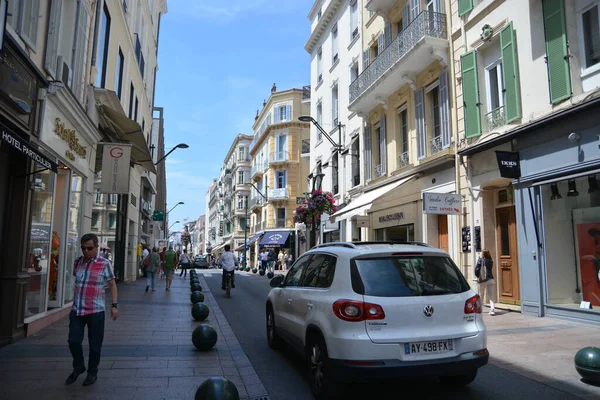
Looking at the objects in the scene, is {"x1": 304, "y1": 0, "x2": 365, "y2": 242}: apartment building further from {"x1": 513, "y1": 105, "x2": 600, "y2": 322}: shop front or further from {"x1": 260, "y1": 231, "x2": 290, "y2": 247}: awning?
{"x1": 260, "y1": 231, "x2": 290, "y2": 247}: awning

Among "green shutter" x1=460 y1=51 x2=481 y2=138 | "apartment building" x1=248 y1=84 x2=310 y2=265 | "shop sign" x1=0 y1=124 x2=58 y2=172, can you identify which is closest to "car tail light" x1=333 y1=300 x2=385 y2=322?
"shop sign" x1=0 y1=124 x2=58 y2=172

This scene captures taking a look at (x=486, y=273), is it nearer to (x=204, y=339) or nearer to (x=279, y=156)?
(x=204, y=339)

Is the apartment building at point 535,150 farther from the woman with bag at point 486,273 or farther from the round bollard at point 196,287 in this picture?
the round bollard at point 196,287

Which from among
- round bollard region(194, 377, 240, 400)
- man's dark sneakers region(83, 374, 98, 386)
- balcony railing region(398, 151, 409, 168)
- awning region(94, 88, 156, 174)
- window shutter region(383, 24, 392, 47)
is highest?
window shutter region(383, 24, 392, 47)

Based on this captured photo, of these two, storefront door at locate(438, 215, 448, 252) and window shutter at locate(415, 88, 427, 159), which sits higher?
window shutter at locate(415, 88, 427, 159)

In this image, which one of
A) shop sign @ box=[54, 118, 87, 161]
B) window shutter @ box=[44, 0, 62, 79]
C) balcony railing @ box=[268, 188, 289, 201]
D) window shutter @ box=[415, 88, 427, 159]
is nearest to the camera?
window shutter @ box=[44, 0, 62, 79]

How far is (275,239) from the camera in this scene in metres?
43.4

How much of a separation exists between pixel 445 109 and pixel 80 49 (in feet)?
35.1

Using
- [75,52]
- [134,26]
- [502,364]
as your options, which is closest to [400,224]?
[502,364]

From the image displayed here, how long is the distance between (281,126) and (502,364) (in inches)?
1669

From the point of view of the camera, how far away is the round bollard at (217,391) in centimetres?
341

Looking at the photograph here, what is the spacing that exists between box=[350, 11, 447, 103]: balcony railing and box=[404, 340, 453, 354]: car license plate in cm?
1215

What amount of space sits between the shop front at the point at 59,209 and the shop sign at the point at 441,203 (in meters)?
9.01

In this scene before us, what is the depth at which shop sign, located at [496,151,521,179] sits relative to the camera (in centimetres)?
1084
